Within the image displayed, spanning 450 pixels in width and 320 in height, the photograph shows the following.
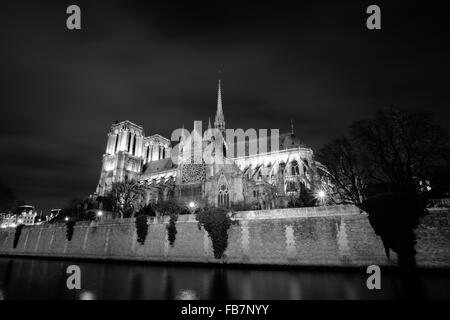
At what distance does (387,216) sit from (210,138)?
121ft

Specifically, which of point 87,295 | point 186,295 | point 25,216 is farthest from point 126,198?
point 25,216

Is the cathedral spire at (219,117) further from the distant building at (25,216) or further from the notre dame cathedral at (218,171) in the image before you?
the distant building at (25,216)

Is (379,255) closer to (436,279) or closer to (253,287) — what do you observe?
(436,279)

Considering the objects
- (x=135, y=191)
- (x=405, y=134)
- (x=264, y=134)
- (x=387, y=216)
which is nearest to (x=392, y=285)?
(x=387, y=216)

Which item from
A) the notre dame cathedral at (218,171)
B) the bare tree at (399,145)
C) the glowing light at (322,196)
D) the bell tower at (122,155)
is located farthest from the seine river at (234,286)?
the bell tower at (122,155)

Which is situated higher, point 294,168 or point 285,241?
point 294,168

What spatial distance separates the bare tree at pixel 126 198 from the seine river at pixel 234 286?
60.8ft

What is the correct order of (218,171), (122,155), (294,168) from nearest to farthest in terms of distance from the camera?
1. (218,171)
2. (294,168)
3. (122,155)

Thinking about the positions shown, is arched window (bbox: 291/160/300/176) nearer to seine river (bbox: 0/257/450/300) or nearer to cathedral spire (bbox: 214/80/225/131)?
cathedral spire (bbox: 214/80/225/131)

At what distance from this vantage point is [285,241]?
55.2 feet

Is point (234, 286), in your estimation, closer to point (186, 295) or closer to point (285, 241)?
point (186, 295)

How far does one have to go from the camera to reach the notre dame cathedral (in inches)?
1286

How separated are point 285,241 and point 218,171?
19.8 m

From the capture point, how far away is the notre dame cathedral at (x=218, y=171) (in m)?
32.7
